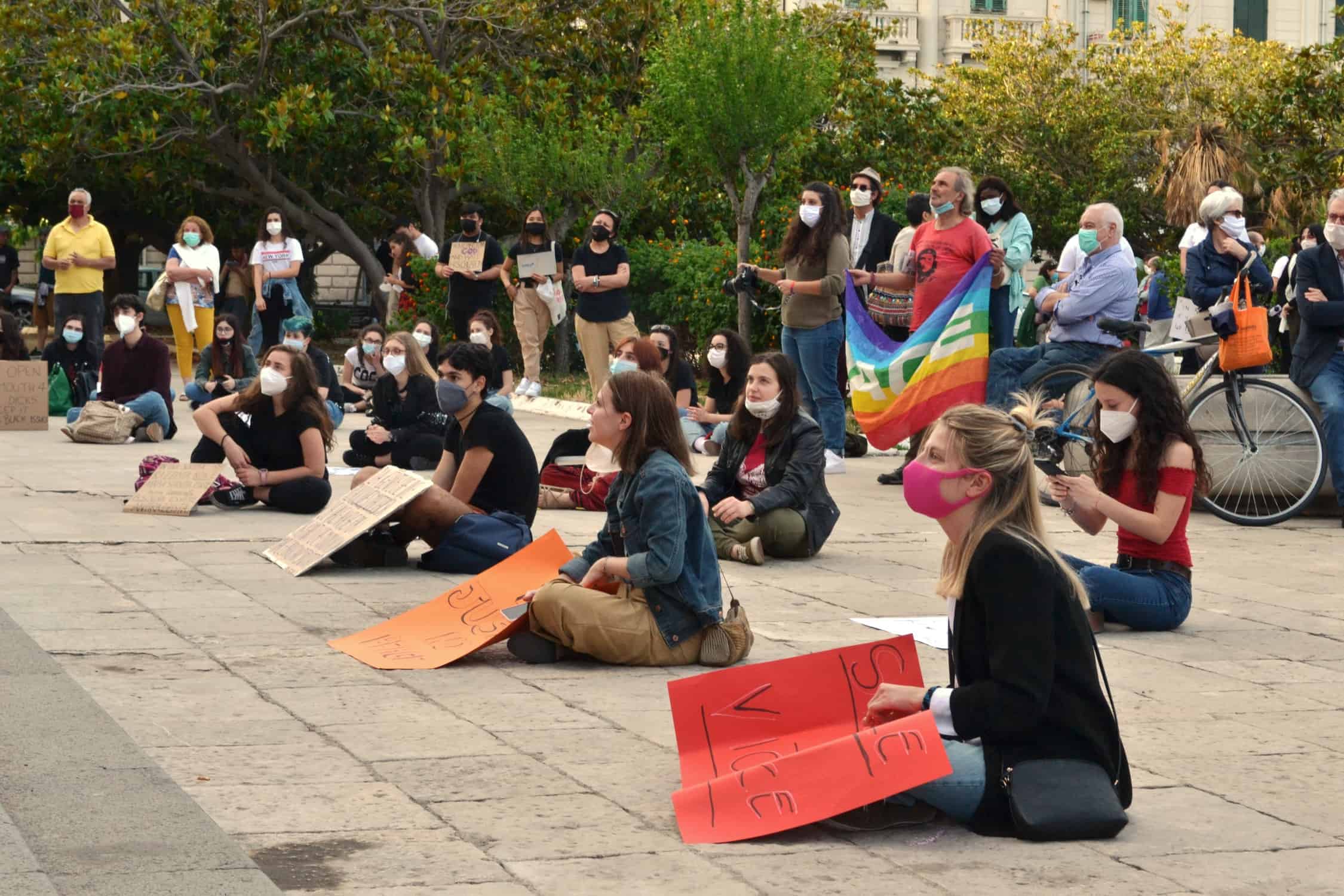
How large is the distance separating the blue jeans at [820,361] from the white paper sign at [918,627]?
193 inches

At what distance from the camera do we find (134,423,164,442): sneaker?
48.9ft

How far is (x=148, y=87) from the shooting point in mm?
23703

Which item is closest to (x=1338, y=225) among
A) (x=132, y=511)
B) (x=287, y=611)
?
(x=287, y=611)

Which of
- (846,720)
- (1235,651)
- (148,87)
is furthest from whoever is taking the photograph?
(148,87)

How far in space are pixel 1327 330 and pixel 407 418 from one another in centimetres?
602

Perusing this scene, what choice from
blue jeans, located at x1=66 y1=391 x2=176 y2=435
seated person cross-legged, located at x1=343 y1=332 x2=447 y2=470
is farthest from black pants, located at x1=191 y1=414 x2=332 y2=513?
blue jeans, located at x1=66 y1=391 x2=176 y2=435

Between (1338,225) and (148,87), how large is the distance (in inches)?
671

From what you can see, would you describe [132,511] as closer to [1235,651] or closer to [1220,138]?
[1235,651]

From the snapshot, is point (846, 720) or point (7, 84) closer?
point (846, 720)

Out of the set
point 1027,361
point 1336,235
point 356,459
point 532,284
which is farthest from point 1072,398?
point 532,284

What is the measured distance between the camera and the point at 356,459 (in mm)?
13266

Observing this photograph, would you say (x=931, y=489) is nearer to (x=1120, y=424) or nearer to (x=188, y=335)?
(x=1120, y=424)

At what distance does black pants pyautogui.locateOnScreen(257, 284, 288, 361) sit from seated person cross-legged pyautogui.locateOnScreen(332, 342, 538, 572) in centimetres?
1091

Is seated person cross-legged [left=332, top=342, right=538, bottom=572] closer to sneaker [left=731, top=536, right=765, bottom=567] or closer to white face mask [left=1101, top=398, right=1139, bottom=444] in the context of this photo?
sneaker [left=731, top=536, right=765, bottom=567]
